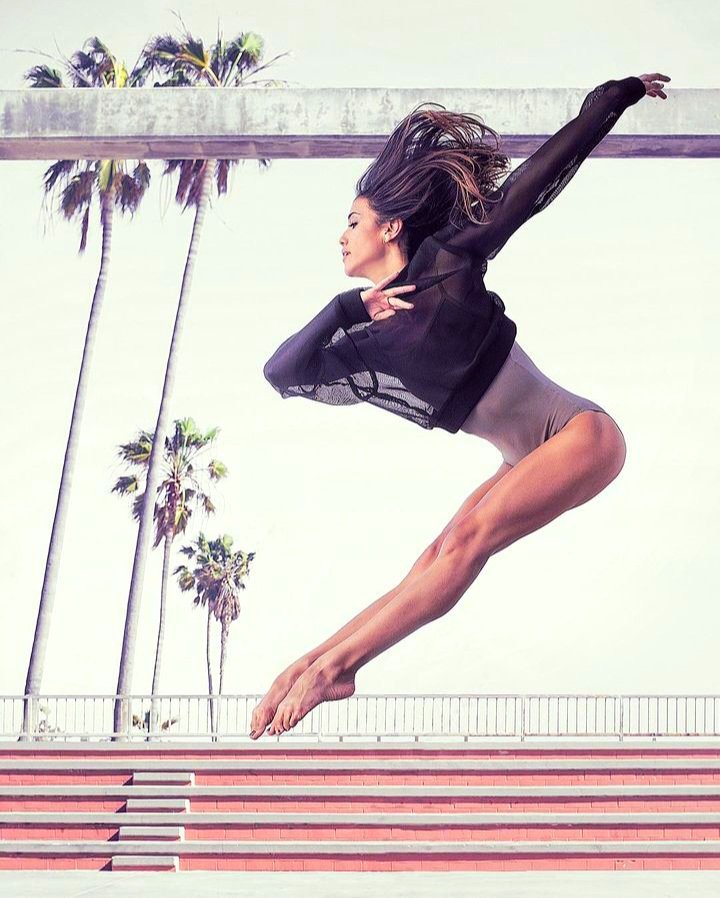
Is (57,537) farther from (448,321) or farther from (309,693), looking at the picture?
(309,693)

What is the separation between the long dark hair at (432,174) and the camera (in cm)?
570

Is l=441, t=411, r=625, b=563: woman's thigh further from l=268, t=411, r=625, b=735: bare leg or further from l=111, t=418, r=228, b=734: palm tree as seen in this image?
l=111, t=418, r=228, b=734: palm tree

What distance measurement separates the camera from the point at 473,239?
567 centimetres

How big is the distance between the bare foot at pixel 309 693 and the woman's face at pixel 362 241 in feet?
6.32

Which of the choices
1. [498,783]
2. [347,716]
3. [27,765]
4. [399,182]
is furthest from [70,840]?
[399,182]

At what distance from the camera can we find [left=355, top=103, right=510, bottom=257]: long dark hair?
18.7 ft

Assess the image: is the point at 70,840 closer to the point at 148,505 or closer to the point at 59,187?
the point at 148,505

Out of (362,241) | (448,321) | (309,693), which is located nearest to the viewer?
(309,693)

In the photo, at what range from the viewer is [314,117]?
9375 millimetres

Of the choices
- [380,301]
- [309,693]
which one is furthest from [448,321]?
[309,693]

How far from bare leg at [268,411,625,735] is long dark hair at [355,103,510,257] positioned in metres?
1.08
